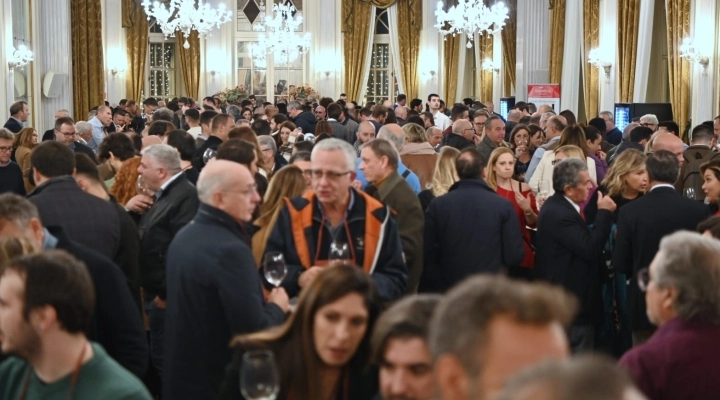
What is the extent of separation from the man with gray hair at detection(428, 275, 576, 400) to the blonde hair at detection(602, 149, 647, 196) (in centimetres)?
554

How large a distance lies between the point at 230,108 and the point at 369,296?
43.3 feet

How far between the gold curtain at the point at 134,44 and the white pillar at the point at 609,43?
11564mm

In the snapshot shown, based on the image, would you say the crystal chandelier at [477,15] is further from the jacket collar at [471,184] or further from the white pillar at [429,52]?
the jacket collar at [471,184]

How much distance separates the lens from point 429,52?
2858 cm

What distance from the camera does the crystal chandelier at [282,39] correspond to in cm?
2653

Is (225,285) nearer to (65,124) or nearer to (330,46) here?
(65,124)

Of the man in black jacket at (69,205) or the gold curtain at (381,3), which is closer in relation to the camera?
the man in black jacket at (69,205)

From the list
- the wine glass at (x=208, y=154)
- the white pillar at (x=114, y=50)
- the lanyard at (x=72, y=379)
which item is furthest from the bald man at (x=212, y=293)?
the white pillar at (x=114, y=50)

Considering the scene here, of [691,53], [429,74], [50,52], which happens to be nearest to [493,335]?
[691,53]

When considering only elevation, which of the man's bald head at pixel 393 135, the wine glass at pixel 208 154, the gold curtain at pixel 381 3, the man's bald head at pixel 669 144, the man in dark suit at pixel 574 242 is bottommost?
the man in dark suit at pixel 574 242

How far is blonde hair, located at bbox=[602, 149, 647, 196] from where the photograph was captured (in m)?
7.49

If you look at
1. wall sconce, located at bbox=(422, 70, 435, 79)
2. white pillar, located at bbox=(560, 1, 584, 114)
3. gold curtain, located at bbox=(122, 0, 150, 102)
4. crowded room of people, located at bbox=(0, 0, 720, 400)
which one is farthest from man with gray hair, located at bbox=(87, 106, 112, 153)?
wall sconce, located at bbox=(422, 70, 435, 79)

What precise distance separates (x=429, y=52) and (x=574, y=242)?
2195 centimetres

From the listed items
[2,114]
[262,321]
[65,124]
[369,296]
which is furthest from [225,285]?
[2,114]
